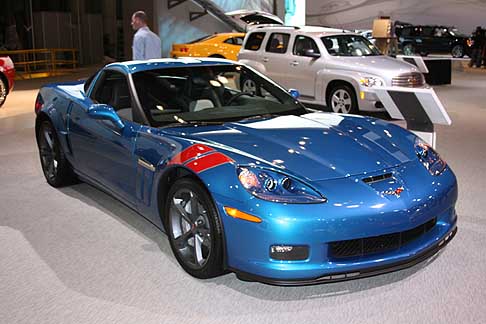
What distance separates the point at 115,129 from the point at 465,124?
6.97 m

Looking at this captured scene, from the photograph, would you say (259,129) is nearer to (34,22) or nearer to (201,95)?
(201,95)

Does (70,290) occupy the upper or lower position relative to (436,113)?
lower

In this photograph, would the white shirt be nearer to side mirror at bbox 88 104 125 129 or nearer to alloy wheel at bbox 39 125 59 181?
alloy wheel at bbox 39 125 59 181

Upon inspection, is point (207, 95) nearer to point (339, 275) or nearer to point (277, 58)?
point (339, 275)

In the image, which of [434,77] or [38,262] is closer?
[38,262]

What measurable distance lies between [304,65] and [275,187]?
26.4ft

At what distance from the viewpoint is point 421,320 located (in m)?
3.27

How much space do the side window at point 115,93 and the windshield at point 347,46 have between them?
6.55 m

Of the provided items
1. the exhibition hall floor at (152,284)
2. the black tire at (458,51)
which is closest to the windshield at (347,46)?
the exhibition hall floor at (152,284)

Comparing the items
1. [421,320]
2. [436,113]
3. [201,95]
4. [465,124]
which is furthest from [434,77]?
[421,320]

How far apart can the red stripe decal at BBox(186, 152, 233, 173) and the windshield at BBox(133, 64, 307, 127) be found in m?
0.74

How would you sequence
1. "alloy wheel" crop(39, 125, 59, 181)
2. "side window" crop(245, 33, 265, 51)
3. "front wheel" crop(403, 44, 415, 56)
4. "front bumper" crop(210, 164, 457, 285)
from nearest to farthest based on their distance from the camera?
"front bumper" crop(210, 164, 457, 285) → "alloy wheel" crop(39, 125, 59, 181) → "side window" crop(245, 33, 265, 51) → "front wheel" crop(403, 44, 415, 56)

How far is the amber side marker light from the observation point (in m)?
3.32

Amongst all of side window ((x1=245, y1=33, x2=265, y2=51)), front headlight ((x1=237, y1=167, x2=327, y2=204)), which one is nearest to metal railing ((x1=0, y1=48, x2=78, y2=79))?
side window ((x1=245, y1=33, x2=265, y2=51))
